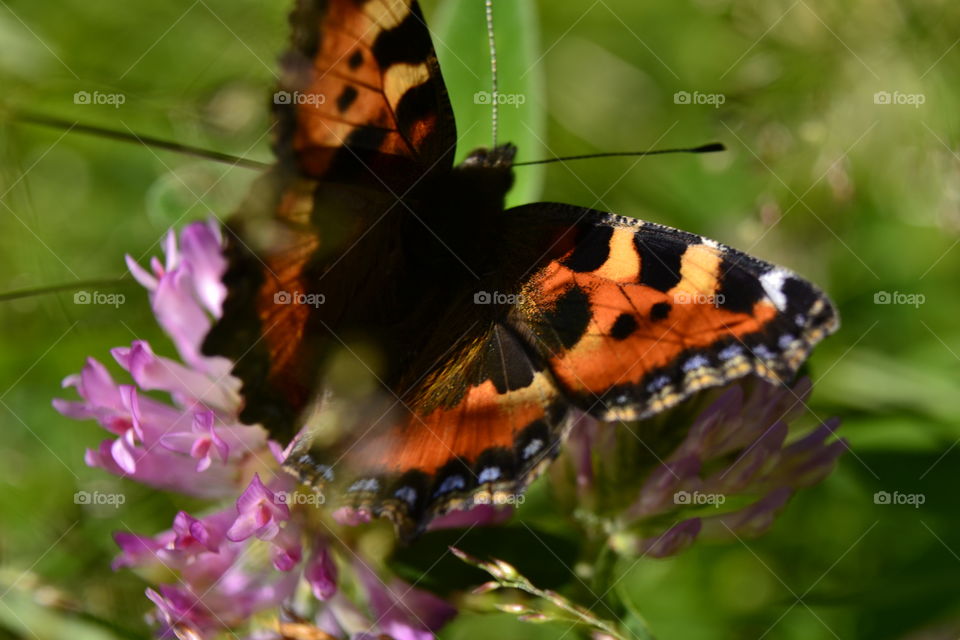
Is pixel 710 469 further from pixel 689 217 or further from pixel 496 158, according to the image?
pixel 689 217

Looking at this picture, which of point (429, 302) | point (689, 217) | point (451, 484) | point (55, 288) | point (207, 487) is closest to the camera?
point (451, 484)

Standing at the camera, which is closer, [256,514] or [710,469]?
[256,514]

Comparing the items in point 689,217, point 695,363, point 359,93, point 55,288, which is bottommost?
point 695,363

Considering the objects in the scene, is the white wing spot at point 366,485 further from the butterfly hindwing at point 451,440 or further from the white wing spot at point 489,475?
the white wing spot at point 489,475

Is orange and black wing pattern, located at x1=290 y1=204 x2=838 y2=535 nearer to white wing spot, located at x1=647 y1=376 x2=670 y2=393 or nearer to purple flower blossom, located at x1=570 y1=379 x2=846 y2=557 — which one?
white wing spot, located at x1=647 y1=376 x2=670 y2=393

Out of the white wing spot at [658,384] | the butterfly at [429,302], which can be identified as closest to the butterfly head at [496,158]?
the butterfly at [429,302]

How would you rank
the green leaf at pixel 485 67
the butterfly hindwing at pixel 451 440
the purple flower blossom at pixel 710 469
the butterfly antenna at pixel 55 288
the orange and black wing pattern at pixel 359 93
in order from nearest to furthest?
the orange and black wing pattern at pixel 359 93
the butterfly hindwing at pixel 451 440
the purple flower blossom at pixel 710 469
the green leaf at pixel 485 67
the butterfly antenna at pixel 55 288

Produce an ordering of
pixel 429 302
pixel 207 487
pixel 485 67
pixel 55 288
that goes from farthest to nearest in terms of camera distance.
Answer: pixel 55 288
pixel 485 67
pixel 207 487
pixel 429 302

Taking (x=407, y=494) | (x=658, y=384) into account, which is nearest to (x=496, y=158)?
(x=658, y=384)

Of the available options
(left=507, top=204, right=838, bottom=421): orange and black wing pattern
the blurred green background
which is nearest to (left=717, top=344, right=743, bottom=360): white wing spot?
(left=507, top=204, right=838, bottom=421): orange and black wing pattern

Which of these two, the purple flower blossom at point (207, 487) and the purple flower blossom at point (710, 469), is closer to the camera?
the purple flower blossom at point (207, 487)
